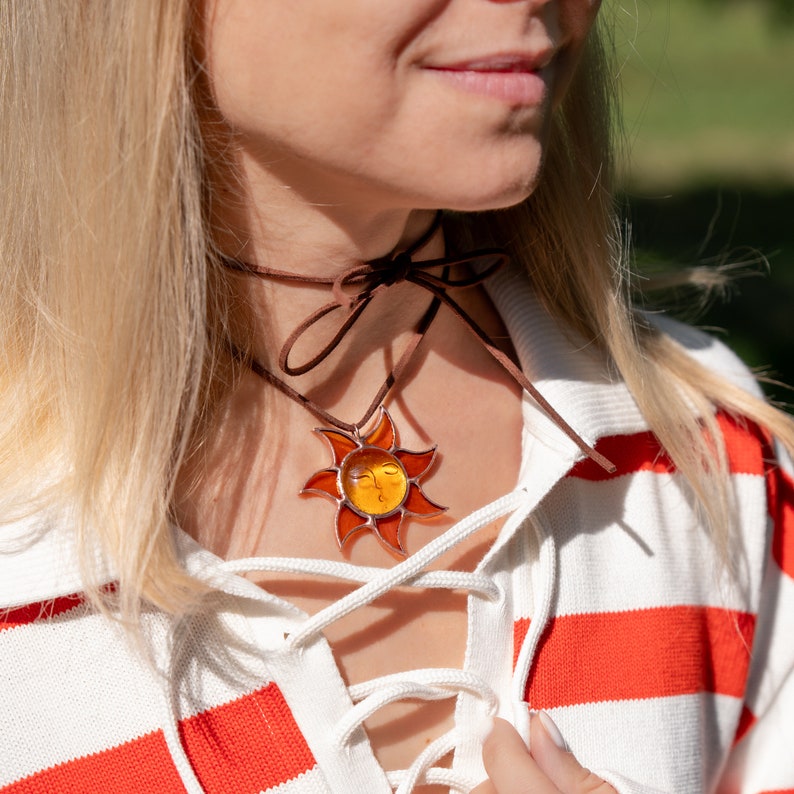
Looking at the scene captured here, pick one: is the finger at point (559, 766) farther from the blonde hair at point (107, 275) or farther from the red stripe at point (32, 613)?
the red stripe at point (32, 613)

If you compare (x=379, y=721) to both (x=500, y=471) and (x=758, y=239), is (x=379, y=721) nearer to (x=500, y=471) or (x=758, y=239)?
(x=500, y=471)

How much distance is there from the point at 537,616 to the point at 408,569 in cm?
19

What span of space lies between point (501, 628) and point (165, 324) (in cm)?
56

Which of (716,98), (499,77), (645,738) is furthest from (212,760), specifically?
(716,98)

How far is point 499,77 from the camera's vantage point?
1.25m

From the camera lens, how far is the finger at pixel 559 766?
1.31 m

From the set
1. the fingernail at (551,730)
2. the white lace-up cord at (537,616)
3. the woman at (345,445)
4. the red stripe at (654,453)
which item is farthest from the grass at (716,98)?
the fingernail at (551,730)

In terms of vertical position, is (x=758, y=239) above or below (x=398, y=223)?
below

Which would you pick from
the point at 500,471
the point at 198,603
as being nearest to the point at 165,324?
the point at 198,603

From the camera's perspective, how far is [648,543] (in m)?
1.51

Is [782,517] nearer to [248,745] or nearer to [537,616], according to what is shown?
[537,616]

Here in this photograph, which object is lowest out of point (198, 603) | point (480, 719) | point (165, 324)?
point (480, 719)

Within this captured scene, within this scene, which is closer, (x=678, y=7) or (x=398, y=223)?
(x=398, y=223)

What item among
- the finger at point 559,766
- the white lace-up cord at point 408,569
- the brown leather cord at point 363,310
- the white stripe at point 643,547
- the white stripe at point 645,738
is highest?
the brown leather cord at point 363,310
